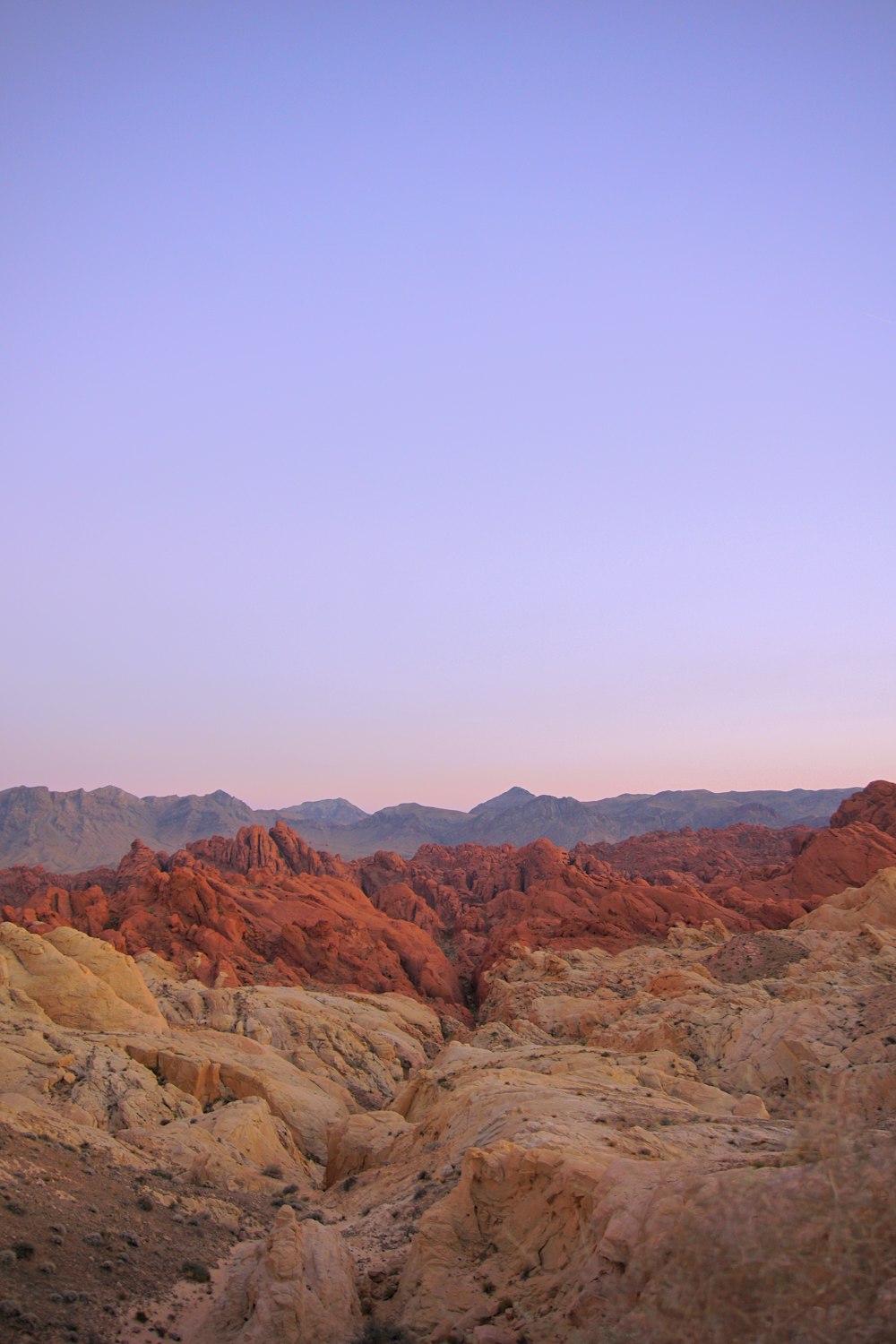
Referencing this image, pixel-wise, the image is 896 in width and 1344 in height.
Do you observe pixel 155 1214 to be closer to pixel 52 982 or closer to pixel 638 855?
pixel 52 982

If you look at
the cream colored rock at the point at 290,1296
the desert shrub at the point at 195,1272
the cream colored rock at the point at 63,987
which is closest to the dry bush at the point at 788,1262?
the cream colored rock at the point at 290,1296

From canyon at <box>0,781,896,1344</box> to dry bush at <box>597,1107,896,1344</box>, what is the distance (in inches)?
1.1

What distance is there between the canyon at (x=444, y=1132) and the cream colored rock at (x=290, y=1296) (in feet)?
0.18

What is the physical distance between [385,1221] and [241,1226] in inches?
159

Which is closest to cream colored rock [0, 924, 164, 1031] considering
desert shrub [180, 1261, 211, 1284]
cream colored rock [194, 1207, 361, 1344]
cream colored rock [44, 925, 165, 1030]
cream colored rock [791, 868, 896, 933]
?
cream colored rock [44, 925, 165, 1030]

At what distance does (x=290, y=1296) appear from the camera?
41.8 feet

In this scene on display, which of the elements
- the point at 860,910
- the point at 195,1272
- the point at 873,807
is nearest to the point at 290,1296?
the point at 195,1272

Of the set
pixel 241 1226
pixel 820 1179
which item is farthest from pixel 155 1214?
pixel 820 1179

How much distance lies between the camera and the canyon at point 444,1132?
9.26 meters

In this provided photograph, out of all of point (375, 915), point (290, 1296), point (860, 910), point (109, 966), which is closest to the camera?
point (290, 1296)

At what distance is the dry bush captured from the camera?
7.51 m

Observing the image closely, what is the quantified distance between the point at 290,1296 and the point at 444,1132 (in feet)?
33.5

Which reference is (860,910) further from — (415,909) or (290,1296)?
(290,1296)

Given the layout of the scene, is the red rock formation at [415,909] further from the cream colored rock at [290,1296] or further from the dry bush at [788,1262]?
the dry bush at [788,1262]
